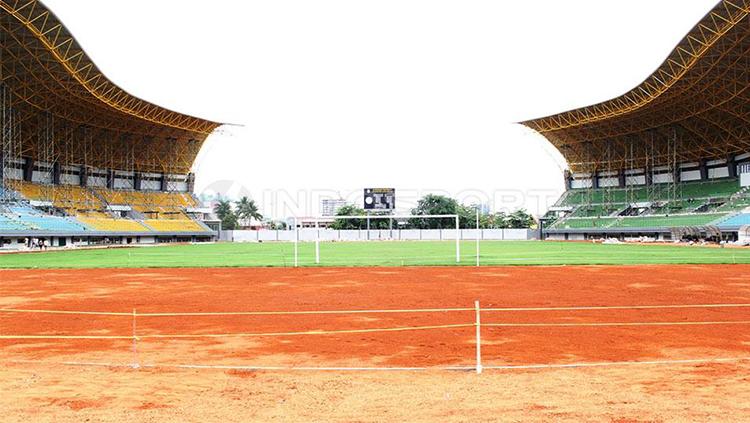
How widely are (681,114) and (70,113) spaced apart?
82.5m

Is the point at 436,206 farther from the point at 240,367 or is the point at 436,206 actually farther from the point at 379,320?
the point at 240,367

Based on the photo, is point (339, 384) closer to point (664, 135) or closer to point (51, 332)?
point (51, 332)

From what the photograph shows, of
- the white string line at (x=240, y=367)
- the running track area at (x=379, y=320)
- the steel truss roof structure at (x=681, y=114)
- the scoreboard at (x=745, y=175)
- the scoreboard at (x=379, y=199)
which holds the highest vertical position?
the steel truss roof structure at (x=681, y=114)

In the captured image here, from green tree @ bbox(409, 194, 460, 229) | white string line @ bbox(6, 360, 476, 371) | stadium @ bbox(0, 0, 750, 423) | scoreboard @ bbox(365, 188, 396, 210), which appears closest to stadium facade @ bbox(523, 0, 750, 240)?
stadium @ bbox(0, 0, 750, 423)

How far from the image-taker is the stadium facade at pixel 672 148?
187 feet

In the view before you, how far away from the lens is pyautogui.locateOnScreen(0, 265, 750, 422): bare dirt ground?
786cm

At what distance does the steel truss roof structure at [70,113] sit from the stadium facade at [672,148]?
55493 mm

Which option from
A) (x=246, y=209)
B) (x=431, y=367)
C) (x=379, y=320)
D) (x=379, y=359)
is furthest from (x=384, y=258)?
(x=246, y=209)

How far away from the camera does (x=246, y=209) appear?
15375 cm

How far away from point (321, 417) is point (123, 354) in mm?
5811

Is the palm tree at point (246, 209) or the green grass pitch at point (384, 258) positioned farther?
the palm tree at point (246, 209)

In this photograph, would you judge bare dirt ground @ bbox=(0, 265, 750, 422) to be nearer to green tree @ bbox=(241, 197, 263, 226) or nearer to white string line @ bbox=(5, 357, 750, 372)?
white string line @ bbox=(5, 357, 750, 372)

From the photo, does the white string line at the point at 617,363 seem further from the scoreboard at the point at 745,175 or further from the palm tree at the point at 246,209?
the palm tree at the point at 246,209

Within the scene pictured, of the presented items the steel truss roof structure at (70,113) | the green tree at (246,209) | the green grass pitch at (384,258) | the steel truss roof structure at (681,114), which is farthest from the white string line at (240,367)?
the green tree at (246,209)
